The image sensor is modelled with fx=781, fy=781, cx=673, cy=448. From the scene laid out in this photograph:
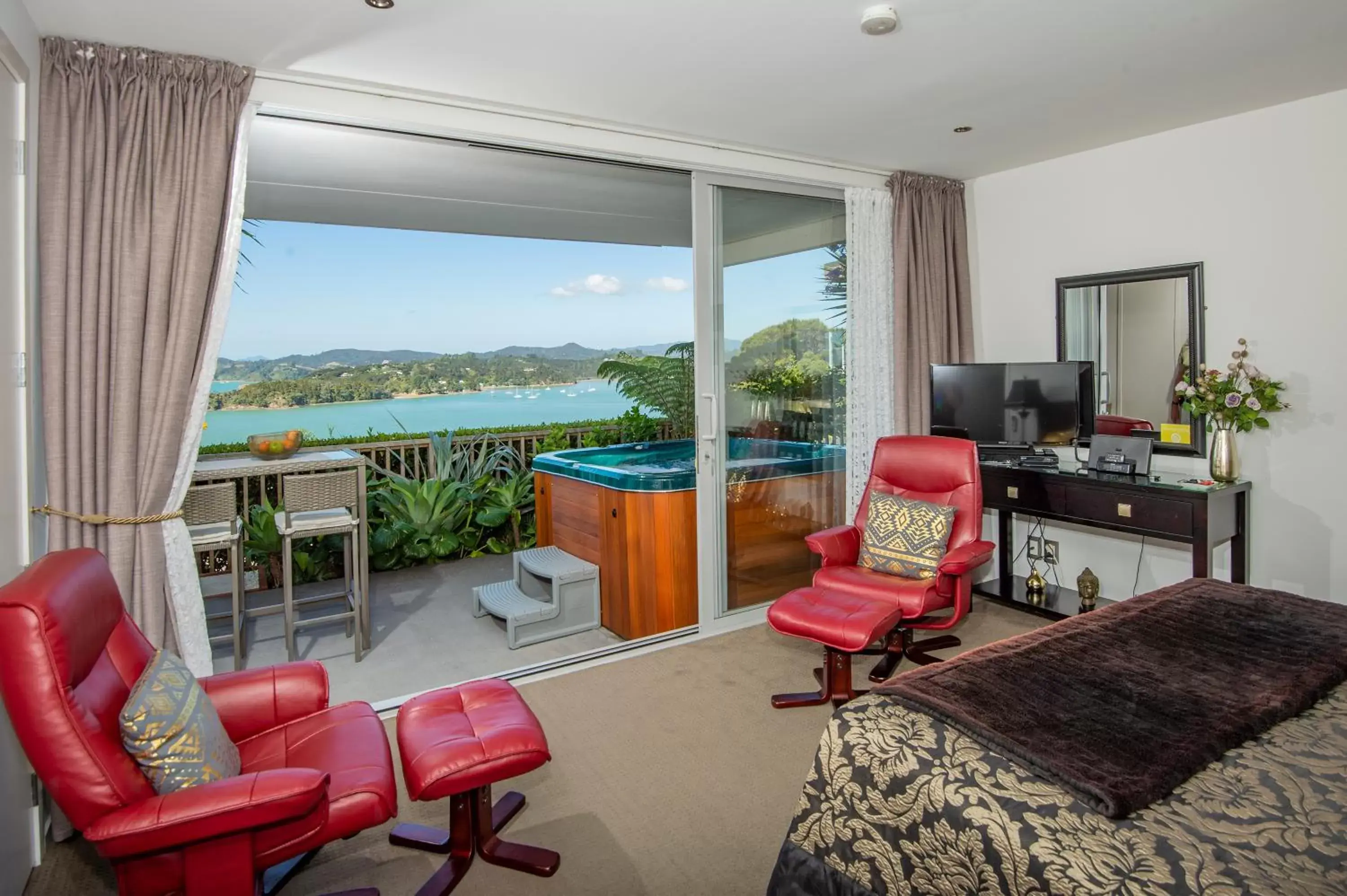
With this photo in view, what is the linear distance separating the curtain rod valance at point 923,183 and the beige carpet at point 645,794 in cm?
276

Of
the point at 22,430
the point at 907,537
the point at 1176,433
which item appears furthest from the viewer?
the point at 1176,433

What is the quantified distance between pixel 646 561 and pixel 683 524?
10.7 inches

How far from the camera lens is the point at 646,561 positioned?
4.07 m

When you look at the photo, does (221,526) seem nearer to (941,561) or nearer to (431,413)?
(941,561)

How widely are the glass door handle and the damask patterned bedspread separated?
2284 mm

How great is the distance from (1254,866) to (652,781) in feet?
5.96

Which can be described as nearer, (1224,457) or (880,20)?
(880,20)

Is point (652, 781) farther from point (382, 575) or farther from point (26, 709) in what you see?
point (382, 575)

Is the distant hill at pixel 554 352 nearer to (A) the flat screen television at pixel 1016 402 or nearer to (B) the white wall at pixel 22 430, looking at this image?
(A) the flat screen television at pixel 1016 402

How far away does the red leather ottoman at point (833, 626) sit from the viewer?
2986 mm

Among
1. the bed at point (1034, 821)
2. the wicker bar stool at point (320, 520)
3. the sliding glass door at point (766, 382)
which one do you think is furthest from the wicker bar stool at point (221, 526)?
the bed at point (1034, 821)

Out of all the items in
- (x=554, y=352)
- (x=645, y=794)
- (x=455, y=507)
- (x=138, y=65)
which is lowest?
(x=645, y=794)

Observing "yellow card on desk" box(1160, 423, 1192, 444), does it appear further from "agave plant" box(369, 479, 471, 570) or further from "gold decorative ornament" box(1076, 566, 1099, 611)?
"agave plant" box(369, 479, 471, 570)

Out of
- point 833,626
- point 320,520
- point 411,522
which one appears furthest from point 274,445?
point 833,626
